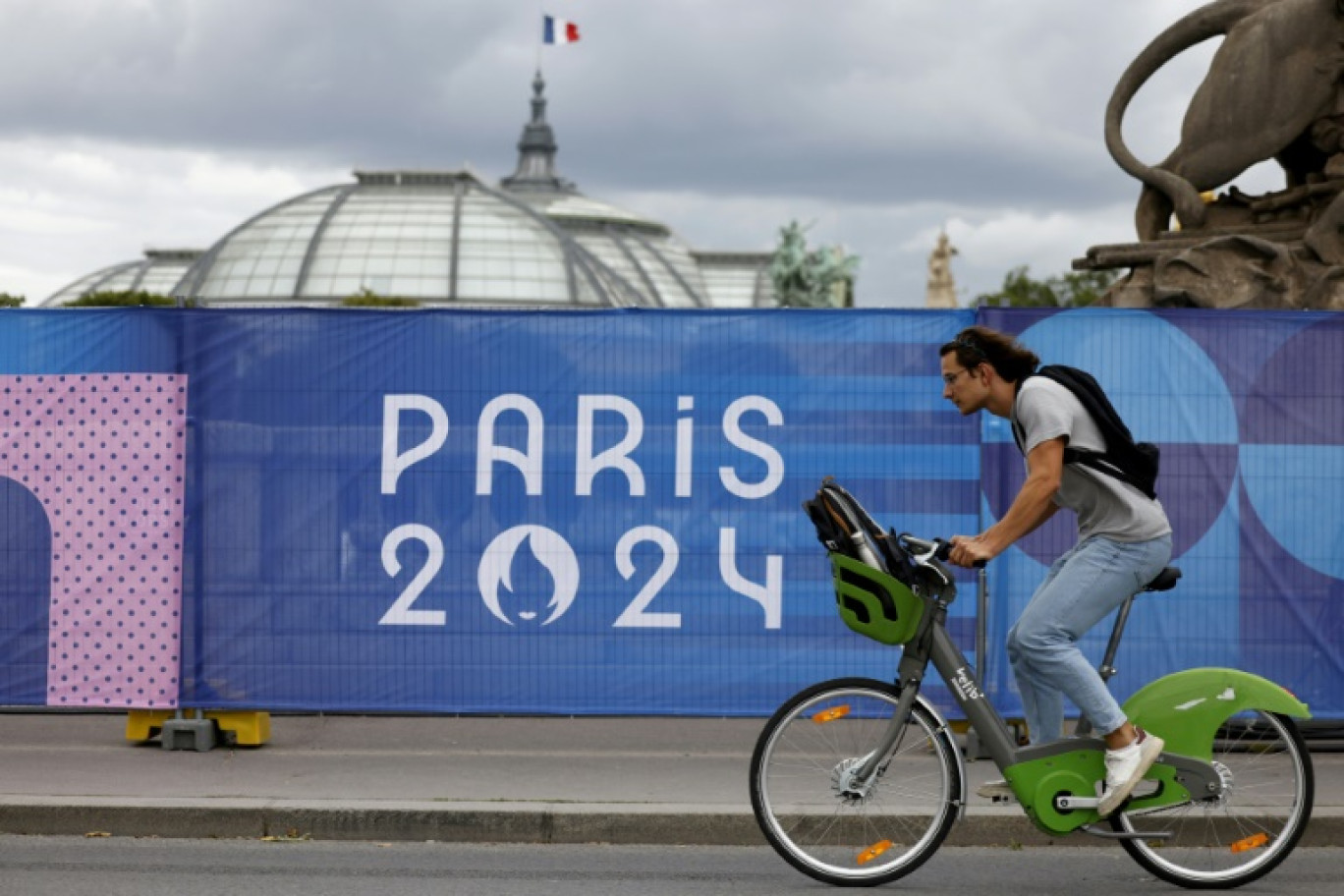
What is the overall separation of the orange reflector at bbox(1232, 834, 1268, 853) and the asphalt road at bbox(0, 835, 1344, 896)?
13cm

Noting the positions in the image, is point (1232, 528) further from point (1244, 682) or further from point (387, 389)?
point (387, 389)

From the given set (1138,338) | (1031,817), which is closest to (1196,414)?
(1138,338)

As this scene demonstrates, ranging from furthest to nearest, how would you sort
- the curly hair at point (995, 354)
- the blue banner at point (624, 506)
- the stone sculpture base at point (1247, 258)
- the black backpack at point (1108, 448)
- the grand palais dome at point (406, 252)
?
the grand palais dome at point (406, 252) → the stone sculpture base at point (1247, 258) → the blue banner at point (624, 506) → the curly hair at point (995, 354) → the black backpack at point (1108, 448)

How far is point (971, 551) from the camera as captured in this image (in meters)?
5.86

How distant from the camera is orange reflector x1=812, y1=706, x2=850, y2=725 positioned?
19.9 feet

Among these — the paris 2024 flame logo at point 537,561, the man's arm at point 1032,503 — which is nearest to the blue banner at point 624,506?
the paris 2024 flame logo at point 537,561

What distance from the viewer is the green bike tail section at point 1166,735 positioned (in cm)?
604

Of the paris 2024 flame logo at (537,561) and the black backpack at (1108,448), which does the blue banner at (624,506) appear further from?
the black backpack at (1108,448)

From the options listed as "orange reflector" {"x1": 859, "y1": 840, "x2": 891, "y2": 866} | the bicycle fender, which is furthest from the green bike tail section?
"orange reflector" {"x1": 859, "y1": 840, "x2": 891, "y2": 866}

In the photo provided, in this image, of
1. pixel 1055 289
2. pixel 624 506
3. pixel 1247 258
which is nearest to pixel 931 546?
pixel 624 506

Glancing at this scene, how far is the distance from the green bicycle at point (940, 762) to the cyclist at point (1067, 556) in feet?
0.33

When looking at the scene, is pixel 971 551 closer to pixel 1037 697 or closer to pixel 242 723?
pixel 1037 697

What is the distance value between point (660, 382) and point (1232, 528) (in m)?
2.42

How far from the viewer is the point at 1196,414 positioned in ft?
27.9
